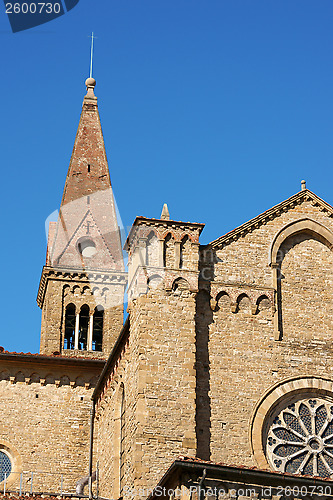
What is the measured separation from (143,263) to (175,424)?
12.2 feet

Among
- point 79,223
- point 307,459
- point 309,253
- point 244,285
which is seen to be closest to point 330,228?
point 309,253

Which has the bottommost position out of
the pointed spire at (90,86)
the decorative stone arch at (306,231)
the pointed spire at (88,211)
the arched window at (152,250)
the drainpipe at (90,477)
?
the drainpipe at (90,477)

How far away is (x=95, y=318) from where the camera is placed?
32844 mm

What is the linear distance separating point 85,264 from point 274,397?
1491 centimetres

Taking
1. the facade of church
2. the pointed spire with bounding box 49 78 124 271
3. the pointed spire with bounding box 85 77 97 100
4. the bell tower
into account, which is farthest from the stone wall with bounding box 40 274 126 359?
the pointed spire with bounding box 85 77 97 100

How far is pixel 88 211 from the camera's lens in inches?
1404

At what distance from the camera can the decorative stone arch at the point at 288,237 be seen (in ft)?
70.6

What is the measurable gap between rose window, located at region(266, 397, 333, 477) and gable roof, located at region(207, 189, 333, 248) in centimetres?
405

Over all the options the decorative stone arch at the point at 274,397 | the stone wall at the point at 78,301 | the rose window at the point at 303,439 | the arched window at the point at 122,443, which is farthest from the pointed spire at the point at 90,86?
the rose window at the point at 303,439

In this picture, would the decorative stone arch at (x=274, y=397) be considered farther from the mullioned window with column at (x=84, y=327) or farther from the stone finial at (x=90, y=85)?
the stone finial at (x=90, y=85)

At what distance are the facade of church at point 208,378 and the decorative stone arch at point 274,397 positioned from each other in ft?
0.09

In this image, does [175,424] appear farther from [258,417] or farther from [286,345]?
[286,345]

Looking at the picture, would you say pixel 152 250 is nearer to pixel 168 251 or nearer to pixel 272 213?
pixel 168 251

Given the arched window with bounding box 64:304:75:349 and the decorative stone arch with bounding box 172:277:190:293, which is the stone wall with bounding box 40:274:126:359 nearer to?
the arched window with bounding box 64:304:75:349
